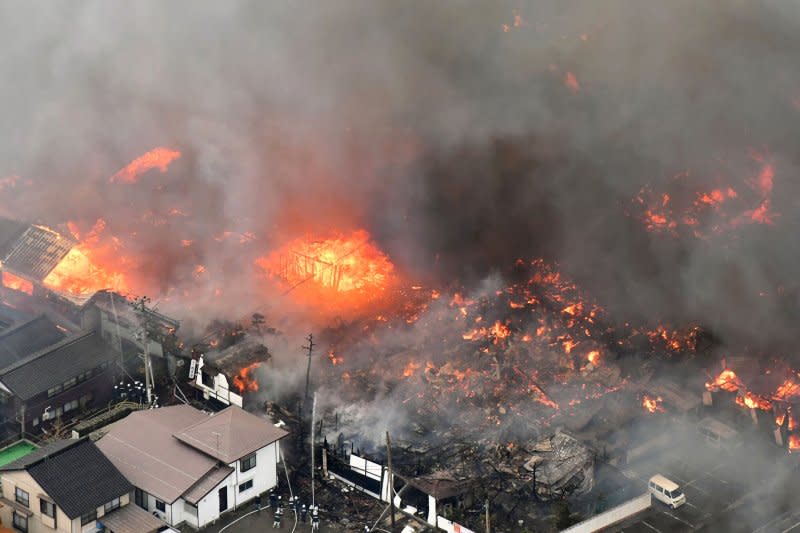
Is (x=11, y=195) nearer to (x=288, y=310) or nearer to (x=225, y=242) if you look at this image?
(x=225, y=242)

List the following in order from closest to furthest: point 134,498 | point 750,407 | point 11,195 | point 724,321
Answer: point 134,498 < point 750,407 < point 724,321 < point 11,195

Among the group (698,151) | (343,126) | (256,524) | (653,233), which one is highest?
(343,126)

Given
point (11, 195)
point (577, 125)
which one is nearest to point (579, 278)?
point (577, 125)

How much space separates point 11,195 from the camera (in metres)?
53.0

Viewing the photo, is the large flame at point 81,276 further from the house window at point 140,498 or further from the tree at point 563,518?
the tree at point 563,518

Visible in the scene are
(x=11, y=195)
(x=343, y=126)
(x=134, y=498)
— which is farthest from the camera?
(x=11, y=195)

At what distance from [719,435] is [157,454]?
18834mm

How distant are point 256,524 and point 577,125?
21.4 meters

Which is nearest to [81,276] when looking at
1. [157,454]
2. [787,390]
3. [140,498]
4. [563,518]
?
[157,454]

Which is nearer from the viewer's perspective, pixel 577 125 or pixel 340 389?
pixel 340 389

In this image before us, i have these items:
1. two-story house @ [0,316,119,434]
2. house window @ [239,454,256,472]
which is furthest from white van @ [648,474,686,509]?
two-story house @ [0,316,119,434]

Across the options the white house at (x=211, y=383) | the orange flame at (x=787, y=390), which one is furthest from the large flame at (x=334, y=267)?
the orange flame at (x=787, y=390)

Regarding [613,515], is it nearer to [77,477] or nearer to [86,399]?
[77,477]

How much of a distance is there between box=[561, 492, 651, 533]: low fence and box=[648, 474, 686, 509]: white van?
0.58 meters
